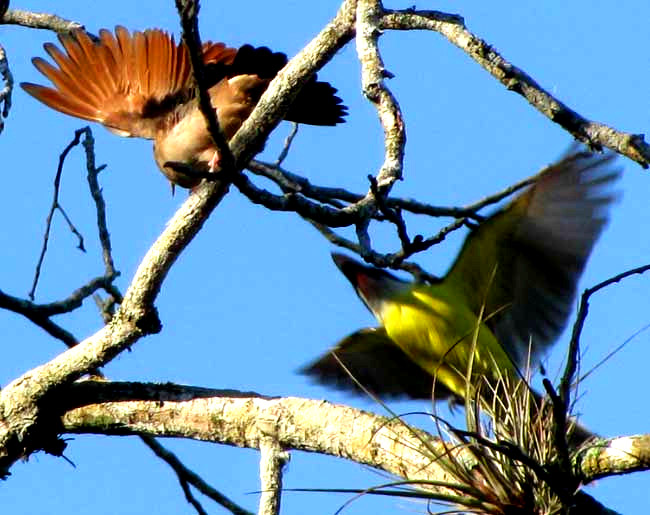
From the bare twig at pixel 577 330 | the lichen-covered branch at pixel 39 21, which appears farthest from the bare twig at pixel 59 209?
the bare twig at pixel 577 330

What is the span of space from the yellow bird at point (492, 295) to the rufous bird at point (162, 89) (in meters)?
0.97

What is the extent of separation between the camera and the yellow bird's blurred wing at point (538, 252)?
14.7 feet

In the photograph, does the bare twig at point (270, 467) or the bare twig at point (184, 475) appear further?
the bare twig at point (184, 475)

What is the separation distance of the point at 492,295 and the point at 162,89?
1.90 metres

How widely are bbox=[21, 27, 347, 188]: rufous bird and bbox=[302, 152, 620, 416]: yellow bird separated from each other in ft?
3.19

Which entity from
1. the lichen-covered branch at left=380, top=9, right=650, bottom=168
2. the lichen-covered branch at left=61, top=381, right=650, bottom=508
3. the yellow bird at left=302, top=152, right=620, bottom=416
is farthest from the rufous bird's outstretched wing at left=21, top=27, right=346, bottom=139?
the lichen-covered branch at left=61, top=381, right=650, bottom=508

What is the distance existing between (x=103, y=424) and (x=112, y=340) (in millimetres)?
290

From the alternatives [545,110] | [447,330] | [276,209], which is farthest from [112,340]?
[447,330]

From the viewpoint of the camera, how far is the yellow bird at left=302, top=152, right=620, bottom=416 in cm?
450

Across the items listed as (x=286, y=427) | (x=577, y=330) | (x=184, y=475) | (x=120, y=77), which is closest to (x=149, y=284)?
(x=286, y=427)

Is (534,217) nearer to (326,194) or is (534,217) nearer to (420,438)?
(326,194)

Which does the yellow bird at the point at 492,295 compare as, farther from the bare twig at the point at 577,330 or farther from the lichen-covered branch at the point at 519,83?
the bare twig at the point at 577,330

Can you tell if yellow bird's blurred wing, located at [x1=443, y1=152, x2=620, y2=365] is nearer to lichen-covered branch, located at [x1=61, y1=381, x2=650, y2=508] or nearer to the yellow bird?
the yellow bird

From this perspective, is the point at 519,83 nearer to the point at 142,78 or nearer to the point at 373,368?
the point at 373,368
